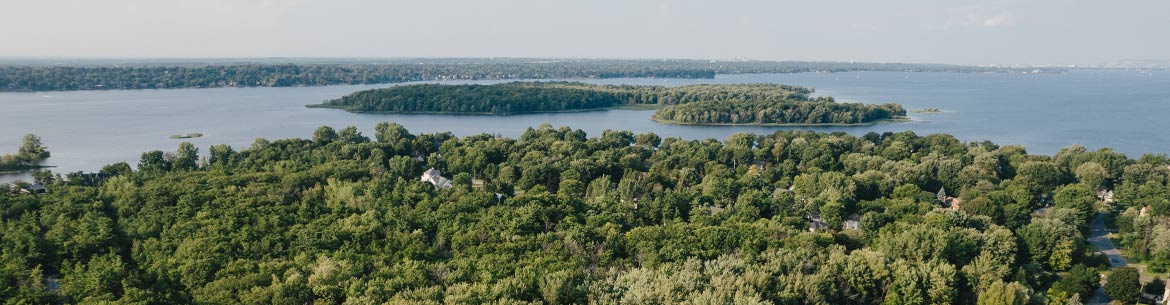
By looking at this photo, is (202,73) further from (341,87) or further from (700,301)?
(700,301)

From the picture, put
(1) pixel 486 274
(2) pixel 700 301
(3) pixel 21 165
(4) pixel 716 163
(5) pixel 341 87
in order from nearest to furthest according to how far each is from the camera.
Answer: (2) pixel 700 301 → (1) pixel 486 274 → (4) pixel 716 163 → (3) pixel 21 165 → (5) pixel 341 87

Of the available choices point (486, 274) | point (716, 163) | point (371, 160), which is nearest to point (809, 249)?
point (486, 274)

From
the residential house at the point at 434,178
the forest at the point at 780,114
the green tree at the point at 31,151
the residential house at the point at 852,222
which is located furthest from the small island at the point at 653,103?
the residential house at the point at 852,222

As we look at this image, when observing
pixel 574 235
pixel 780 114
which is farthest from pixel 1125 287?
pixel 780 114

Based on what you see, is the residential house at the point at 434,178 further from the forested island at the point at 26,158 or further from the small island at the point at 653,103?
the small island at the point at 653,103

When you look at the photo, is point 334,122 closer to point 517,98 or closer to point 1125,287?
point 517,98
